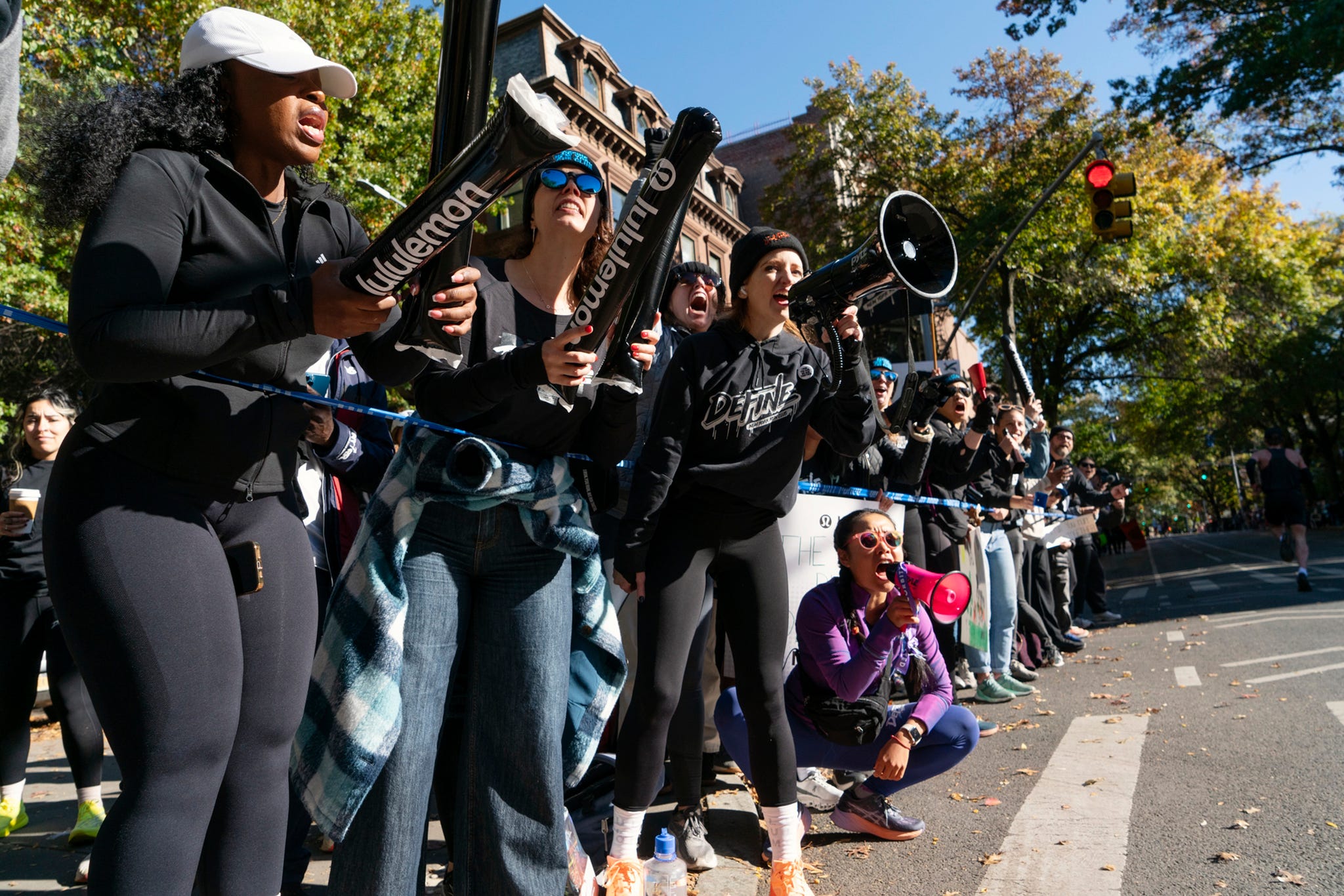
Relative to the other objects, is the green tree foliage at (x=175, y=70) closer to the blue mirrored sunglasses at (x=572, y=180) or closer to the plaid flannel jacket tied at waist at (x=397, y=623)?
the blue mirrored sunglasses at (x=572, y=180)

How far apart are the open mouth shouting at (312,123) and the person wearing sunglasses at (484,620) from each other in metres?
0.54

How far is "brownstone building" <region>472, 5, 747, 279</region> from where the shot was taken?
2522 cm

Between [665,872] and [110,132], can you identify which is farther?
[665,872]

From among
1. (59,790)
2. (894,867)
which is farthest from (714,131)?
(59,790)

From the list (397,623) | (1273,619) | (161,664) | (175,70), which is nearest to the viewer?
(161,664)

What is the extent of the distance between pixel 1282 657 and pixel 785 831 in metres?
5.85

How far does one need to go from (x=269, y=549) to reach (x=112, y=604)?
0.99 ft

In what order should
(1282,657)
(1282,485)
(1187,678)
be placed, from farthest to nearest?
1. (1282,485)
2. (1282,657)
3. (1187,678)

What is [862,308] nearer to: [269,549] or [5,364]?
[269,549]

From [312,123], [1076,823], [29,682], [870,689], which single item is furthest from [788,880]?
[29,682]

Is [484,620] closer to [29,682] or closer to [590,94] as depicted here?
[29,682]

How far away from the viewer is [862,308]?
3.57 meters

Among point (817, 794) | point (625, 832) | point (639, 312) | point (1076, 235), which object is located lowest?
point (817, 794)

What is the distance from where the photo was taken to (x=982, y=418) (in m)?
5.38
